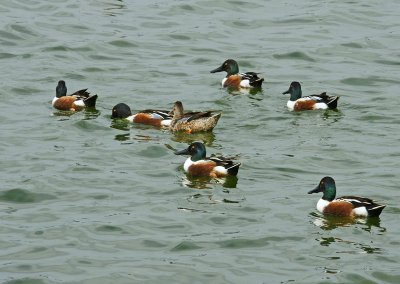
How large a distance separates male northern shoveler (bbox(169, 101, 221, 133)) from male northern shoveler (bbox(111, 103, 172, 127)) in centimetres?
18

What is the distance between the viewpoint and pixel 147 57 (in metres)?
27.1

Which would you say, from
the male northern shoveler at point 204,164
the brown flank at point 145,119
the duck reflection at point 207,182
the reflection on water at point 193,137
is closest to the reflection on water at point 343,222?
the duck reflection at point 207,182

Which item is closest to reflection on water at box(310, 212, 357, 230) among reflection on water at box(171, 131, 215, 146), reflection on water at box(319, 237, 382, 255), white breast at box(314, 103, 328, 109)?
reflection on water at box(319, 237, 382, 255)

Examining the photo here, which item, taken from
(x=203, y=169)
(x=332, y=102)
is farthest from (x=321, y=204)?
(x=332, y=102)

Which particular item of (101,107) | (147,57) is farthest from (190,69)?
(101,107)

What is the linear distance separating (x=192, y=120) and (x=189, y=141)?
416 mm

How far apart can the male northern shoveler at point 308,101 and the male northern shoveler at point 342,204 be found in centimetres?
528

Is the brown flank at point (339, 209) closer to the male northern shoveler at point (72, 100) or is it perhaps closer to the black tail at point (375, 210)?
the black tail at point (375, 210)

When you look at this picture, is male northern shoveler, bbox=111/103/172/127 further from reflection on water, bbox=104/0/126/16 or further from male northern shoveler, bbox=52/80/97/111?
reflection on water, bbox=104/0/126/16

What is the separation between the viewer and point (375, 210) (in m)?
16.8

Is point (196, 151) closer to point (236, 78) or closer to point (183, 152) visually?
point (183, 152)

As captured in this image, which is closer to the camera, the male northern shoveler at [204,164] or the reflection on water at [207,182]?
the reflection on water at [207,182]

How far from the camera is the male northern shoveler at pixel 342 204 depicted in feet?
55.3

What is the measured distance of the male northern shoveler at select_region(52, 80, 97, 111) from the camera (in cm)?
2300
